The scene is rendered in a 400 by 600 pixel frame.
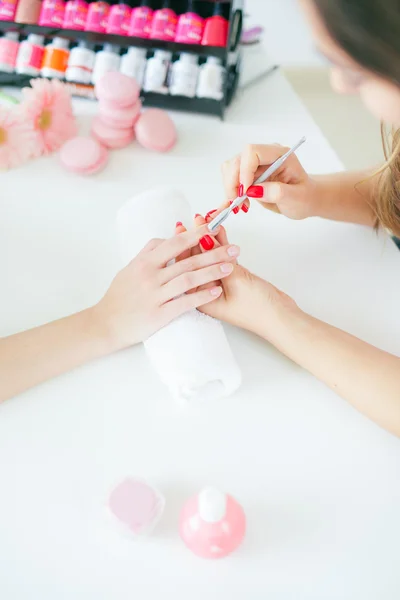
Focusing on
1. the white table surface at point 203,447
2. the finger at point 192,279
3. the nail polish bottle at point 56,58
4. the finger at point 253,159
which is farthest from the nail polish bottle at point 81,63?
the finger at point 192,279

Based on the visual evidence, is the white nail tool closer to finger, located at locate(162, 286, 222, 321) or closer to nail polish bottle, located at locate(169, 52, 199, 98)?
finger, located at locate(162, 286, 222, 321)

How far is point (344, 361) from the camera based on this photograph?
1.96ft

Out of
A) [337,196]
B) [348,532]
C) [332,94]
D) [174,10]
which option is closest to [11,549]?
[348,532]

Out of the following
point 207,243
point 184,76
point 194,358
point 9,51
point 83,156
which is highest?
point 9,51

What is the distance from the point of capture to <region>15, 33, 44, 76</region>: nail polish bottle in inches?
35.0

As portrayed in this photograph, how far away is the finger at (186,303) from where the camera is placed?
607mm

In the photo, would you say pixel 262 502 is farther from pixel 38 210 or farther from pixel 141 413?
pixel 38 210

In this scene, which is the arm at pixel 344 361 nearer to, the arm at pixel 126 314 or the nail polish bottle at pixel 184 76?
the arm at pixel 126 314

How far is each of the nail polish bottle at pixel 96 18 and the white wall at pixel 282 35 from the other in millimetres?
378

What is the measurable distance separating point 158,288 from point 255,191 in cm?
20

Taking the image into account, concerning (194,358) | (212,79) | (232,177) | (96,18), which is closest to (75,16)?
(96,18)

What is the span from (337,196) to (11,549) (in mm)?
609

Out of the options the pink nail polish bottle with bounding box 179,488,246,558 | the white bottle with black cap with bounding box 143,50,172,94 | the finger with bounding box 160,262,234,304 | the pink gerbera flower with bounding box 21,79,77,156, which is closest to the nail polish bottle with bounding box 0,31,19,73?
the pink gerbera flower with bounding box 21,79,77,156

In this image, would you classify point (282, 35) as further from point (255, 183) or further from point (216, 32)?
point (255, 183)
